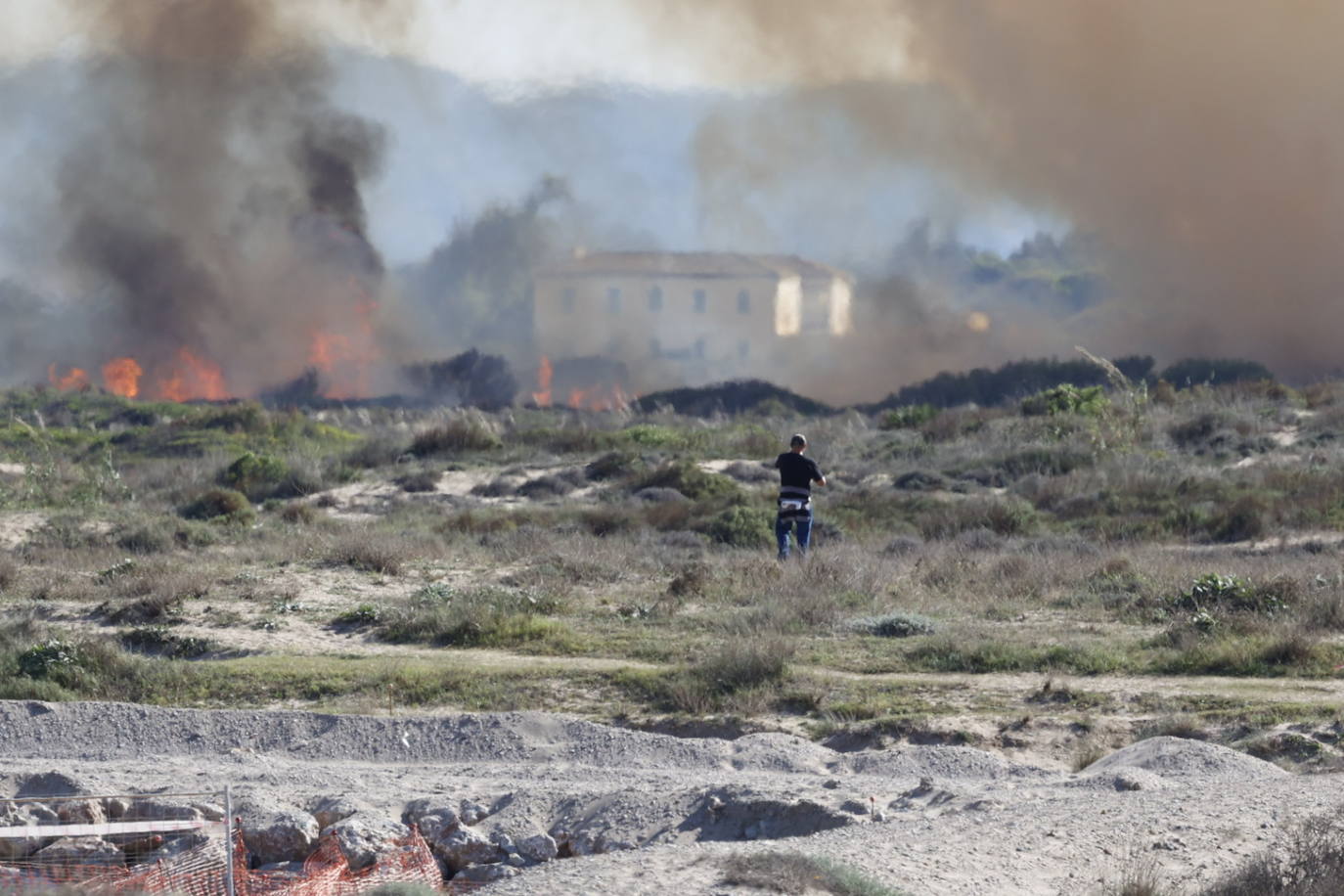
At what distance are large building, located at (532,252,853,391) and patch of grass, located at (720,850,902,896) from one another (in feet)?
114

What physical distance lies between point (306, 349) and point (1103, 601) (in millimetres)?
32840

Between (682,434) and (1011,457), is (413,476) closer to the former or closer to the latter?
(682,434)

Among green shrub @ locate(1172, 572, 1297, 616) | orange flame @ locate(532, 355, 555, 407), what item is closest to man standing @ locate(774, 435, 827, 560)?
green shrub @ locate(1172, 572, 1297, 616)

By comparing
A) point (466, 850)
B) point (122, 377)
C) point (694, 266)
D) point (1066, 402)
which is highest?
point (694, 266)

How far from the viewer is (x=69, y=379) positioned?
44.4 m

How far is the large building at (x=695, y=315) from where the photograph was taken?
41656 mm

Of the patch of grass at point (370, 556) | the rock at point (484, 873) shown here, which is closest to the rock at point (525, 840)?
the rock at point (484, 873)

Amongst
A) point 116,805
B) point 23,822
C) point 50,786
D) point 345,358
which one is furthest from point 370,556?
point 345,358

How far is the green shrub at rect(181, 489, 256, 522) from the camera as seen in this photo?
21953 millimetres

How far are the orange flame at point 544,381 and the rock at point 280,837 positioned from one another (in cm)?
3388

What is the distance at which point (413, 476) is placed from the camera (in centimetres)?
2561

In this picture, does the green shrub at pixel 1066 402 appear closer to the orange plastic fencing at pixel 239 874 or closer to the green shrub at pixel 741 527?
the green shrub at pixel 741 527

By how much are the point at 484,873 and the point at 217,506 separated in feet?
49.5

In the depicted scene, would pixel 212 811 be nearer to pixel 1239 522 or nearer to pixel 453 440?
pixel 1239 522
